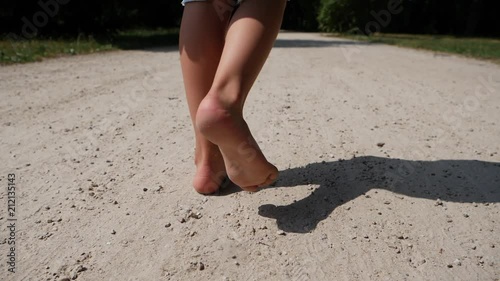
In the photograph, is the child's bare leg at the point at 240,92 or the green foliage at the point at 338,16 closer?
the child's bare leg at the point at 240,92

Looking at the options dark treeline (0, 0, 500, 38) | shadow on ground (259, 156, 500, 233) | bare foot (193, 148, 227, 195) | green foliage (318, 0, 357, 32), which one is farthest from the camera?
green foliage (318, 0, 357, 32)

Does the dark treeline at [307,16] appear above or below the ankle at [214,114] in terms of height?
below

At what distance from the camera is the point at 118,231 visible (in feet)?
4.08

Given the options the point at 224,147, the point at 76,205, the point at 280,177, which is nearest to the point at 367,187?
the point at 280,177

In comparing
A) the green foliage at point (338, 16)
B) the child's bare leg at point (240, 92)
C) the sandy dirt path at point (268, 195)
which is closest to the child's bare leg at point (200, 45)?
the child's bare leg at point (240, 92)

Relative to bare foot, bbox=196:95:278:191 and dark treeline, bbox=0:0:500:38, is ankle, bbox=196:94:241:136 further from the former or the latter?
dark treeline, bbox=0:0:500:38

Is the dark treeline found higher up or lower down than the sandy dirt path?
lower down

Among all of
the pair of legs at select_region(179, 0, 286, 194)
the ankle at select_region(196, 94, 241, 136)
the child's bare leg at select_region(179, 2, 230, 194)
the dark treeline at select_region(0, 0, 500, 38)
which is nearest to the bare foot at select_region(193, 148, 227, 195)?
the pair of legs at select_region(179, 0, 286, 194)

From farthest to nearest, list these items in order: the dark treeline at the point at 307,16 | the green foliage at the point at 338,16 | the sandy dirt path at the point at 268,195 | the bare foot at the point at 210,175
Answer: the green foliage at the point at 338,16, the dark treeline at the point at 307,16, the bare foot at the point at 210,175, the sandy dirt path at the point at 268,195

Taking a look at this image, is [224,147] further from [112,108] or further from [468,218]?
[112,108]

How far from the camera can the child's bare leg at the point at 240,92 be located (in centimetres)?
115

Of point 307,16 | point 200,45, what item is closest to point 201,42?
point 200,45

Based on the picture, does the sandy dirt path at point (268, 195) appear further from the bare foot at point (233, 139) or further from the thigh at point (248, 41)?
the thigh at point (248, 41)

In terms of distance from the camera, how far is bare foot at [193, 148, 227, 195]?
147cm
